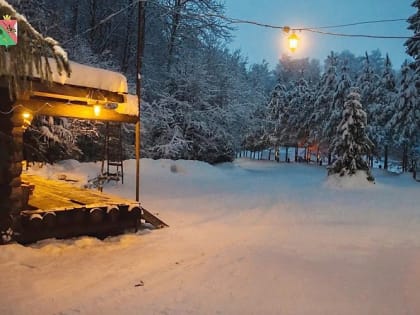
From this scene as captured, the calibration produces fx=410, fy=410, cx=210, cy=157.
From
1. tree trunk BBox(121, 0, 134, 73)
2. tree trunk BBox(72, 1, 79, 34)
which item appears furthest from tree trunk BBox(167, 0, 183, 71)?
tree trunk BBox(72, 1, 79, 34)

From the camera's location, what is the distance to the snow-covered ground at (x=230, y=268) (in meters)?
4.47

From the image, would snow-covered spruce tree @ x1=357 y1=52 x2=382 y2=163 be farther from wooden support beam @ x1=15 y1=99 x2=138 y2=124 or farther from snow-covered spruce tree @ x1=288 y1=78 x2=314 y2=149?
wooden support beam @ x1=15 y1=99 x2=138 y2=124

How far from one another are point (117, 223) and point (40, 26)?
1241cm

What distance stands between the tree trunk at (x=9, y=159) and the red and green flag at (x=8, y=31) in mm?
4157

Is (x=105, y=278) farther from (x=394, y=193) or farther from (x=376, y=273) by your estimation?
(x=394, y=193)

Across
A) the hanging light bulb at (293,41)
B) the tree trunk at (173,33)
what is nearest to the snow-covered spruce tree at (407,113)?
→ the tree trunk at (173,33)

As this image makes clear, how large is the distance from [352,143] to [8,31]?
19.9 m

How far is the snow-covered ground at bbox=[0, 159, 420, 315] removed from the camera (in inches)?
176

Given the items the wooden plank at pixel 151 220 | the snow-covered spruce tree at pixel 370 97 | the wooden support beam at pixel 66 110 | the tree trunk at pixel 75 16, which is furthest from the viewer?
the snow-covered spruce tree at pixel 370 97

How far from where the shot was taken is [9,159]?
6.84 meters

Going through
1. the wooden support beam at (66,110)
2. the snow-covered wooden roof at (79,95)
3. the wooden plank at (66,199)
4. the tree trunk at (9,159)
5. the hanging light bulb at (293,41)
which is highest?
the hanging light bulb at (293,41)

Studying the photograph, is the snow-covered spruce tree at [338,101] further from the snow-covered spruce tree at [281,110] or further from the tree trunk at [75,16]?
the tree trunk at [75,16]

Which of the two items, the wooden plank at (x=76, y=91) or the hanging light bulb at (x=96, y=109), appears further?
the hanging light bulb at (x=96, y=109)

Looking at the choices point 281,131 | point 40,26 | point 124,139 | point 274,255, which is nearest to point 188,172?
point 124,139
